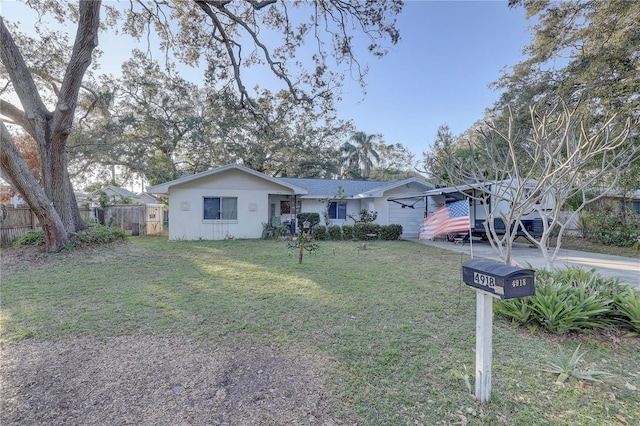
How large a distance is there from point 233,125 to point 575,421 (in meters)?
22.1

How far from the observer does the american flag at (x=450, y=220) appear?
5.15 metres

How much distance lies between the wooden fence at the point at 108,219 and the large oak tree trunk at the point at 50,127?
→ 2285mm

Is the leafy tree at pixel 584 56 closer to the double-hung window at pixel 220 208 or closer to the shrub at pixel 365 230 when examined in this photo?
the shrub at pixel 365 230

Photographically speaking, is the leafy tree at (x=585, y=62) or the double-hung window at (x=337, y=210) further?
the double-hung window at (x=337, y=210)

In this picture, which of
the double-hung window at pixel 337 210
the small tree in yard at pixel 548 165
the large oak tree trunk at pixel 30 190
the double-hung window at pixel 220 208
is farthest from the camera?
the double-hung window at pixel 337 210

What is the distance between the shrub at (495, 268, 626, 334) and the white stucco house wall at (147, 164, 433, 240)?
33.1 feet

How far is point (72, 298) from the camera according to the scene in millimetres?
4699

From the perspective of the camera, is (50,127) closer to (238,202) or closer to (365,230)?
(238,202)

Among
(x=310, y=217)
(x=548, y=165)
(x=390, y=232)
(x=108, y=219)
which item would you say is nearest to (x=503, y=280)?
(x=548, y=165)

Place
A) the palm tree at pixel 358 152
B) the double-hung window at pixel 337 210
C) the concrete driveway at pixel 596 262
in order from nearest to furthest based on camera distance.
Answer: the concrete driveway at pixel 596 262, the double-hung window at pixel 337 210, the palm tree at pixel 358 152

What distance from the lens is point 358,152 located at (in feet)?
92.4

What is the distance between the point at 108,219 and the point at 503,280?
18.1m

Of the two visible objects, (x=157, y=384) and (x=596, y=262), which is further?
(x=596, y=262)

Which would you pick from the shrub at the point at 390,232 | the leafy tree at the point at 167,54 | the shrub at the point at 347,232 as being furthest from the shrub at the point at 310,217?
the leafy tree at the point at 167,54
